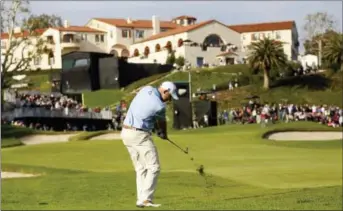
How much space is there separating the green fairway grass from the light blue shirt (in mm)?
2098

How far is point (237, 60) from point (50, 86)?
34483 millimetres

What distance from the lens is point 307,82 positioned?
83000 millimetres

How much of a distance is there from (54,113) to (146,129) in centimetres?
5201

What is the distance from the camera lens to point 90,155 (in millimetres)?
27938

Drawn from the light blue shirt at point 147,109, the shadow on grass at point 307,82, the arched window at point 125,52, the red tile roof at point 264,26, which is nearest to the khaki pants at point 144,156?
the light blue shirt at point 147,109

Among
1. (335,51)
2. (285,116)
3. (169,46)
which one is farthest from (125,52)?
(285,116)

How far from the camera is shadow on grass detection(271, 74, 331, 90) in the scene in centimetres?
8175

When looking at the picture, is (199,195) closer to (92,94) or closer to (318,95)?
(318,95)

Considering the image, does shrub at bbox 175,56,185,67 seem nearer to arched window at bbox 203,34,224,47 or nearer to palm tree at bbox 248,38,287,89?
arched window at bbox 203,34,224,47

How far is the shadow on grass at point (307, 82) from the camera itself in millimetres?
81750

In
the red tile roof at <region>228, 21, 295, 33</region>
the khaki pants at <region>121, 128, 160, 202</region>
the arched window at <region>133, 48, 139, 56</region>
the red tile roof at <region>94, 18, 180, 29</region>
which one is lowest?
the khaki pants at <region>121, 128, 160, 202</region>

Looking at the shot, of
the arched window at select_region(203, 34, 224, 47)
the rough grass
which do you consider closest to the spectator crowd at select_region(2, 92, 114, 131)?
the rough grass

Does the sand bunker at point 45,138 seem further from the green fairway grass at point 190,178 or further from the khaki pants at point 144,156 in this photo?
the khaki pants at point 144,156

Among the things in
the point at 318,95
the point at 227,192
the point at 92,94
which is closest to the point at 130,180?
the point at 227,192
